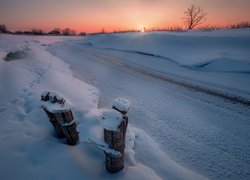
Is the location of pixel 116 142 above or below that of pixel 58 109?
below

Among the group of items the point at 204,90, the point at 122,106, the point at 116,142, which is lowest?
the point at 204,90

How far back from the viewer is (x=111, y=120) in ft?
6.64

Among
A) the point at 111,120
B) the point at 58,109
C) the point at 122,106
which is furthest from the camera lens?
the point at 122,106

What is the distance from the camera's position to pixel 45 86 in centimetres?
520

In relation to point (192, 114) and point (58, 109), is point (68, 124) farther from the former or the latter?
point (192, 114)

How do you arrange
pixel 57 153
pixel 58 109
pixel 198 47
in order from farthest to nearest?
pixel 198 47, pixel 57 153, pixel 58 109

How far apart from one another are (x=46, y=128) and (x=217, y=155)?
2821 millimetres

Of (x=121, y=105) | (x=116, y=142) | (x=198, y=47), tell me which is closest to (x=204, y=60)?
(x=198, y=47)

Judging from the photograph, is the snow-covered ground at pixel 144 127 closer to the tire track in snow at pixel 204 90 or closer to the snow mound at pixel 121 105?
the tire track in snow at pixel 204 90

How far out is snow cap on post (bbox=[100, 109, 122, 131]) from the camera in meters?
1.97

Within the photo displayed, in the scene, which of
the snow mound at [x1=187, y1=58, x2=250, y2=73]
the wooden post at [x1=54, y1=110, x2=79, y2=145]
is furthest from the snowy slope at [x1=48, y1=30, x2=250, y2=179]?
the wooden post at [x1=54, y1=110, x2=79, y2=145]

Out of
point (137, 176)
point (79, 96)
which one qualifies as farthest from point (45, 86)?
point (137, 176)

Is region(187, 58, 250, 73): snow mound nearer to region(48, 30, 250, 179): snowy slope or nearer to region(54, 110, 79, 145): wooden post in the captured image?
region(48, 30, 250, 179): snowy slope

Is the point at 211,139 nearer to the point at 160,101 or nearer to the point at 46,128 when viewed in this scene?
the point at 160,101
